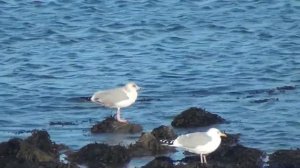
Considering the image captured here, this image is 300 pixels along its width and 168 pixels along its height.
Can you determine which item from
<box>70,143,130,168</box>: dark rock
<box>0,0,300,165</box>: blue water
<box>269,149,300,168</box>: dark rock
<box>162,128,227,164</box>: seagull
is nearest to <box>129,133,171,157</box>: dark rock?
<box>70,143,130,168</box>: dark rock

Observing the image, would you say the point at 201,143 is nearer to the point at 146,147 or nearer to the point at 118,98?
the point at 146,147

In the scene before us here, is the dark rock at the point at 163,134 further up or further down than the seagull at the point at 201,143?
further down

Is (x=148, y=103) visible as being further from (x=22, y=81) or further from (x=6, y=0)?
(x=6, y=0)

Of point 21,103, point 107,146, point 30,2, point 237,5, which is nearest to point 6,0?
point 30,2

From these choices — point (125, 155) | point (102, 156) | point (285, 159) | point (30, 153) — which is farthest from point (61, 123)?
point (285, 159)

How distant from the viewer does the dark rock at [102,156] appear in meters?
14.9

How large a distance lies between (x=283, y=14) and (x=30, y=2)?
9326mm

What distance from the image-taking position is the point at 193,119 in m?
17.2

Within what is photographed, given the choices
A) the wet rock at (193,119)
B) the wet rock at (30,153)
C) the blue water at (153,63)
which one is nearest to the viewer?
the wet rock at (30,153)

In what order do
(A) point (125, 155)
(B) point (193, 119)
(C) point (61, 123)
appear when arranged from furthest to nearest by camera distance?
(C) point (61, 123) < (B) point (193, 119) < (A) point (125, 155)

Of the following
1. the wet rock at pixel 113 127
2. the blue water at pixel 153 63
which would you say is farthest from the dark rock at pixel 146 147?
the wet rock at pixel 113 127

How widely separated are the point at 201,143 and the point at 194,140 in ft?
0.76

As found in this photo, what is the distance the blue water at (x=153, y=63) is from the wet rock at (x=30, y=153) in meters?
0.83

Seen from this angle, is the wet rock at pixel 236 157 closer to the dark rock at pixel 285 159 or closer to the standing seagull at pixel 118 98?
the dark rock at pixel 285 159
